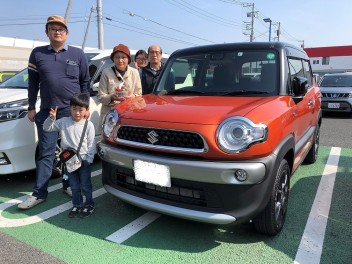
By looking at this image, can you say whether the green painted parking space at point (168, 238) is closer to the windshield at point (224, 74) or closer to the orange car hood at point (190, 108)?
the orange car hood at point (190, 108)

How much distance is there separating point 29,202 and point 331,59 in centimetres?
5747

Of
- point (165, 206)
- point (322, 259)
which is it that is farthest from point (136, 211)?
point (322, 259)

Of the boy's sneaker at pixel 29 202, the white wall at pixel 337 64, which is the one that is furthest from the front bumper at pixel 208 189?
the white wall at pixel 337 64

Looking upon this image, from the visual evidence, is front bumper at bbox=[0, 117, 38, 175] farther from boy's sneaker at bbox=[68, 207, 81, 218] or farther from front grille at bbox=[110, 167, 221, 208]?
front grille at bbox=[110, 167, 221, 208]

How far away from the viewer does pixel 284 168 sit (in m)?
2.92

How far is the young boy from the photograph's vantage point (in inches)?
131

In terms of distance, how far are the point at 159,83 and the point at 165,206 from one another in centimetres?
173

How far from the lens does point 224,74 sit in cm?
353

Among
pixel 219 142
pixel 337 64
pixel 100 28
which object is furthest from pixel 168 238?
pixel 337 64

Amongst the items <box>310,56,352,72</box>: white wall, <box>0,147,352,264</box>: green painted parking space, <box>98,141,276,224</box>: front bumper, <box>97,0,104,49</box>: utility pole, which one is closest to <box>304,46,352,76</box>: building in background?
<box>310,56,352,72</box>: white wall

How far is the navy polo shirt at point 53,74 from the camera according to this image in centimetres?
350

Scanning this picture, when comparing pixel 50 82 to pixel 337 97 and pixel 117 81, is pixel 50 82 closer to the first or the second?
pixel 117 81

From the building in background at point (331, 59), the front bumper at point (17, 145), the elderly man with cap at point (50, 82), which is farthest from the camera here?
the building in background at point (331, 59)

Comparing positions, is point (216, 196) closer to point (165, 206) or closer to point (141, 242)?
point (165, 206)
